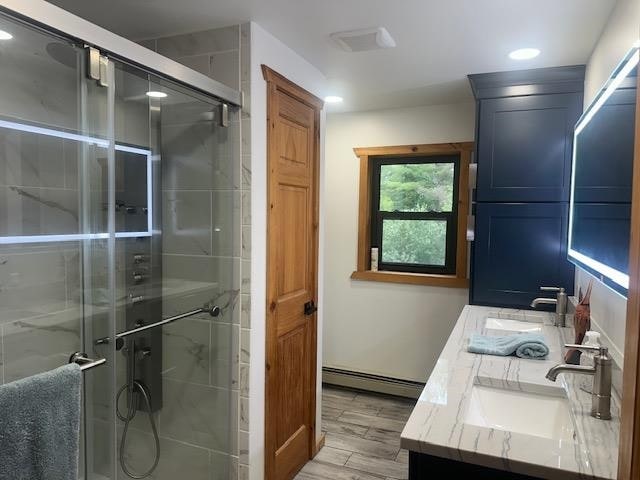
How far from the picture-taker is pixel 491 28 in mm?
2008

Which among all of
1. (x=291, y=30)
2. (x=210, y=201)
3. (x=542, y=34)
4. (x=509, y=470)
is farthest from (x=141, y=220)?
(x=542, y=34)

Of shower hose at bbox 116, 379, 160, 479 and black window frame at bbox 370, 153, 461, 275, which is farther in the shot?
black window frame at bbox 370, 153, 461, 275

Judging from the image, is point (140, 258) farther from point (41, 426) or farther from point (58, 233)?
point (41, 426)

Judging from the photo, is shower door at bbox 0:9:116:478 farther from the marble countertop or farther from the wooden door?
the marble countertop

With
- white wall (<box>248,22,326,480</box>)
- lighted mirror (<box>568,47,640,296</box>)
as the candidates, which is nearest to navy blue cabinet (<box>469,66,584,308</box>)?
lighted mirror (<box>568,47,640,296</box>)

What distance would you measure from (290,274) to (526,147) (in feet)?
5.32

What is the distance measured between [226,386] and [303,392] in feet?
2.19

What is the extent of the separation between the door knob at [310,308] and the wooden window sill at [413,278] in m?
1.15

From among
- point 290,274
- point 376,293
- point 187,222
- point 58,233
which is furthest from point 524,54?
point 58,233

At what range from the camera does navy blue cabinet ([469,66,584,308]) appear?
8.55 ft

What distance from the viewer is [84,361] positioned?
155 cm

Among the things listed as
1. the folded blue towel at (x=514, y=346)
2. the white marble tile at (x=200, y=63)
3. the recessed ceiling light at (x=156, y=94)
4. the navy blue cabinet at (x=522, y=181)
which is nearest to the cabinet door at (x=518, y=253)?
the navy blue cabinet at (x=522, y=181)

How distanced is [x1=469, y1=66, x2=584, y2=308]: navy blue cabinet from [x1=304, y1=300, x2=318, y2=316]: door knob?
1.05m

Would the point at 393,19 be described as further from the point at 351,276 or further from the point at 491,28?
the point at 351,276
